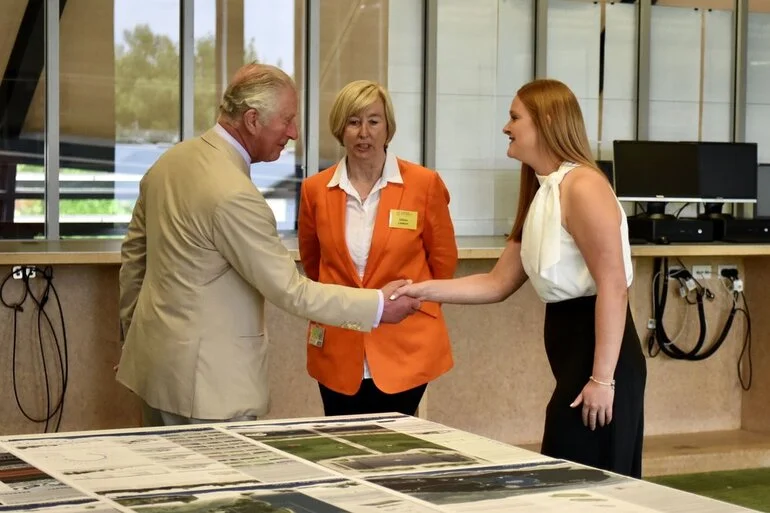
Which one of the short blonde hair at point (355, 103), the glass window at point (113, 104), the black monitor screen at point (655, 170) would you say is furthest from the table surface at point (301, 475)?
the glass window at point (113, 104)

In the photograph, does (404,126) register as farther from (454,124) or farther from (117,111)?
(117,111)

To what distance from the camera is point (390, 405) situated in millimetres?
3373

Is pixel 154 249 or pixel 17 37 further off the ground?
pixel 17 37

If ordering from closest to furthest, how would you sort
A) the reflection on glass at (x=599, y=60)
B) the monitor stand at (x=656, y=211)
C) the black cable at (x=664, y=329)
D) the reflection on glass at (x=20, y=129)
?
1. the black cable at (x=664, y=329)
2. the monitor stand at (x=656, y=211)
3. the reflection on glass at (x=20, y=129)
4. the reflection on glass at (x=599, y=60)

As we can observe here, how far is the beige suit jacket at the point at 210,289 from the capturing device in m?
2.67

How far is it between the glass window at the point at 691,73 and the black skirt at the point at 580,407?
7130 millimetres

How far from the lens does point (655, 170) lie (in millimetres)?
7164

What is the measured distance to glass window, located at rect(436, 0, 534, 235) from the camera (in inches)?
364

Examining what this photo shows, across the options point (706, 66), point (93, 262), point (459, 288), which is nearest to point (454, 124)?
point (706, 66)

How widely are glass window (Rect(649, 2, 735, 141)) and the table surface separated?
7.81m

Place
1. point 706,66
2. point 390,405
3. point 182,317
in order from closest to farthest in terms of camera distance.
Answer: point 182,317, point 390,405, point 706,66

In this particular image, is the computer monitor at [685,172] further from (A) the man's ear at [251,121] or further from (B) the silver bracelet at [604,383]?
(A) the man's ear at [251,121]

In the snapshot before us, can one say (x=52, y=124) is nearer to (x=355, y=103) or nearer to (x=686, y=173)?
(x=686, y=173)

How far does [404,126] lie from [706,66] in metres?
2.78
